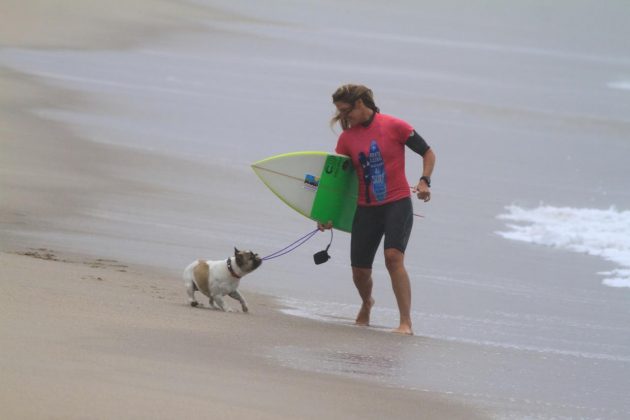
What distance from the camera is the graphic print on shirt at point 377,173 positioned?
28.1 feet

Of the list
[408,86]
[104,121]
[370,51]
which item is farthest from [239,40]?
[104,121]

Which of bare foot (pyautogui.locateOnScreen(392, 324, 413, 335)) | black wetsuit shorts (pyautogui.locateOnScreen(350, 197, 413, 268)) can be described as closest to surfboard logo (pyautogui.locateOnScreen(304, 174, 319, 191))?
black wetsuit shorts (pyautogui.locateOnScreen(350, 197, 413, 268))

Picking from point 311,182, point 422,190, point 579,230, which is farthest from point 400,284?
point 579,230

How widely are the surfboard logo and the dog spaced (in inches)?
40.2

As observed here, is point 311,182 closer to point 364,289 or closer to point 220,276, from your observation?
point 364,289

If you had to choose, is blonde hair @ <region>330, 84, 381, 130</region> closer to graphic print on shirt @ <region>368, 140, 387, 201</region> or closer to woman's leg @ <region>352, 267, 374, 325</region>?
graphic print on shirt @ <region>368, 140, 387, 201</region>

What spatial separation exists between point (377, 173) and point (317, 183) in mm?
1001

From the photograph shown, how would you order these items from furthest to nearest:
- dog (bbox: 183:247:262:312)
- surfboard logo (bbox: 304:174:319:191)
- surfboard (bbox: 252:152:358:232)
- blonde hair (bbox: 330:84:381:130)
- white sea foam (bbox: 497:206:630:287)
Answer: white sea foam (bbox: 497:206:630:287)
surfboard logo (bbox: 304:174:319:191)
surfboard (bbox: 252:152:358:232)
dog (bbox: 183:247:262:312)
blonde hair (bbox: 330:84:381:130)

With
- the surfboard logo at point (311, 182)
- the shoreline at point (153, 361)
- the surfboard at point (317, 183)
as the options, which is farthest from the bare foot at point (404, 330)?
the surfboard logo at point (311, 182)

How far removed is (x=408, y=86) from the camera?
85.7 ft

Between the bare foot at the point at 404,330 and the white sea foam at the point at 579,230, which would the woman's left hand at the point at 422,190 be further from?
the white sea foam at the point at 579,230

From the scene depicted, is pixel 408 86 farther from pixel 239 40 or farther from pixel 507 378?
pixel 507 378

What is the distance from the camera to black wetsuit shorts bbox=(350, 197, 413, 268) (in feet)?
28.2

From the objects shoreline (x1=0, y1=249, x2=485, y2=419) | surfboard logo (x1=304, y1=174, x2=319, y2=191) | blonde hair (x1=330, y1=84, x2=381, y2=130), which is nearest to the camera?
shoreline (x1=0, y1=249, x2=485, y2=419)
